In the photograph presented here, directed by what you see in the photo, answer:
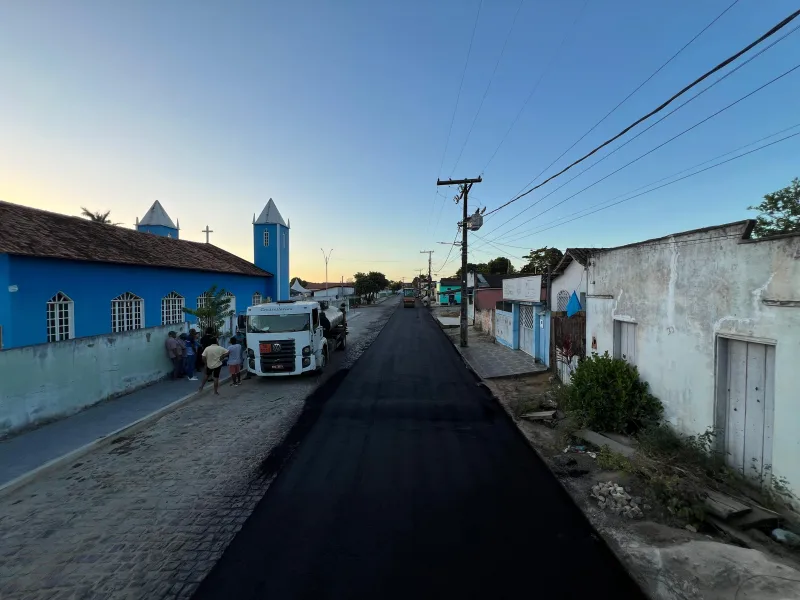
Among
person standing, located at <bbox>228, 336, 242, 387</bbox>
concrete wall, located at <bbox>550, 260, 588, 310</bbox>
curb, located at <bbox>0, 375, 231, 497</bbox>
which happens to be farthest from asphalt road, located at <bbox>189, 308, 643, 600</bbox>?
concrete wall, located at <bbox>550, 260, 588, 310</bbox>

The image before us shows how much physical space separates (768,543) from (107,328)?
22181 millimetres

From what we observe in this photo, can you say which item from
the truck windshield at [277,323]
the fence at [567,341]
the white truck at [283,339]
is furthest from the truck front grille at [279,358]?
the fence at [567,341]

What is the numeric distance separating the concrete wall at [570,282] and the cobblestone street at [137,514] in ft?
36.3

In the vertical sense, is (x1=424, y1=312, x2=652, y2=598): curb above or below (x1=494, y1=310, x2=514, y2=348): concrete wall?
below

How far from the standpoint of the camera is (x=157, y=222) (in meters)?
37.1

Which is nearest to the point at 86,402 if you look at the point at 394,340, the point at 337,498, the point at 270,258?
the point at 337,498

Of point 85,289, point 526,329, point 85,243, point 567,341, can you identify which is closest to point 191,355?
point 85,289

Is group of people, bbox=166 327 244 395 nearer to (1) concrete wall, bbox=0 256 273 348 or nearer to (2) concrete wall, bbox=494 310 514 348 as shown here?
(1) concrete wall, bbox=0 256 273 348

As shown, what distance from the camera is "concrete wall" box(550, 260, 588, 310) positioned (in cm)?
1458

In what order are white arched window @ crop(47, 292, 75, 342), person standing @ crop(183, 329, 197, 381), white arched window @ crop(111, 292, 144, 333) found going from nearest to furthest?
person standing @ crop(183, 329, 197, 381) < white arched window @ crop(47, 292, 75, 342) < white arched window @ crop(111, 292, 144, 333)

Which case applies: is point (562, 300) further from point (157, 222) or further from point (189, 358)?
point (157, 222)

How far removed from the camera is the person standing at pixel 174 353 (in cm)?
1355

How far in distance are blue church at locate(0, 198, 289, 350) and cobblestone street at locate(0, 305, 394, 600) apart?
7859 millimetres

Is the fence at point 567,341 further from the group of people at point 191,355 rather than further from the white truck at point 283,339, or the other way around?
the group of people at point 191,355
